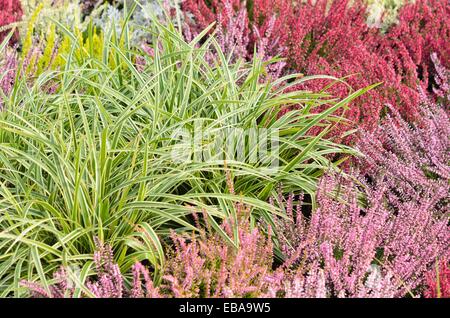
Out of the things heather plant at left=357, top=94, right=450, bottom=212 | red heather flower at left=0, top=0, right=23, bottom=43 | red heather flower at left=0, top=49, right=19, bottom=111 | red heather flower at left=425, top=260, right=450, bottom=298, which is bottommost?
red heather flower at left=425, top=260, right=450, bottom=298

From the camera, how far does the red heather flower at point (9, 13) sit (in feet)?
14.1

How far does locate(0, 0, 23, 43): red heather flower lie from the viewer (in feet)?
14.1

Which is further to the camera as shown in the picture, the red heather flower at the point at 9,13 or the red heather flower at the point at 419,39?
the red heather flower at the point at 9,13

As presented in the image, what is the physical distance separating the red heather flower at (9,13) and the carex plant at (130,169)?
1204mm

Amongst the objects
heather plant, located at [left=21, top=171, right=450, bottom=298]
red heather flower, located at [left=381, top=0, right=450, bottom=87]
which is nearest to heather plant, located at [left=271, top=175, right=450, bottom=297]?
heather plant, located at [left=21, top=171, right=450, bottom=298]

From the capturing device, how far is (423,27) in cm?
488

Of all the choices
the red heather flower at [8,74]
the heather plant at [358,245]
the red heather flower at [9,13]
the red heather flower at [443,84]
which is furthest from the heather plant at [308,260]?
the red heather flower at [9,13]

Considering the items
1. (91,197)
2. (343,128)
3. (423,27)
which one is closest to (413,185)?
(343,128)

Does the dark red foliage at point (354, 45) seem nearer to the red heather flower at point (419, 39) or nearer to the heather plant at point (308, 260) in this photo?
the red heather flower at point (419, 39)

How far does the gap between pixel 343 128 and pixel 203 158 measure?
853 mm

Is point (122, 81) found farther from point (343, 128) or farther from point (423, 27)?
point (423, 27)

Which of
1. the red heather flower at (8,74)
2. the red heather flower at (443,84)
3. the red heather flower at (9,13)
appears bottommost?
the red heather flower at (443,84)

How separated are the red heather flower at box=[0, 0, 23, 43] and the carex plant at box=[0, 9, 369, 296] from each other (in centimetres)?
120

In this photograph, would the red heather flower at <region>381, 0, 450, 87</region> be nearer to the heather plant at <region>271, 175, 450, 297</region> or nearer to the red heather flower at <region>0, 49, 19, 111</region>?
the heather plant at <region>271, 175, 450, 297</region>
